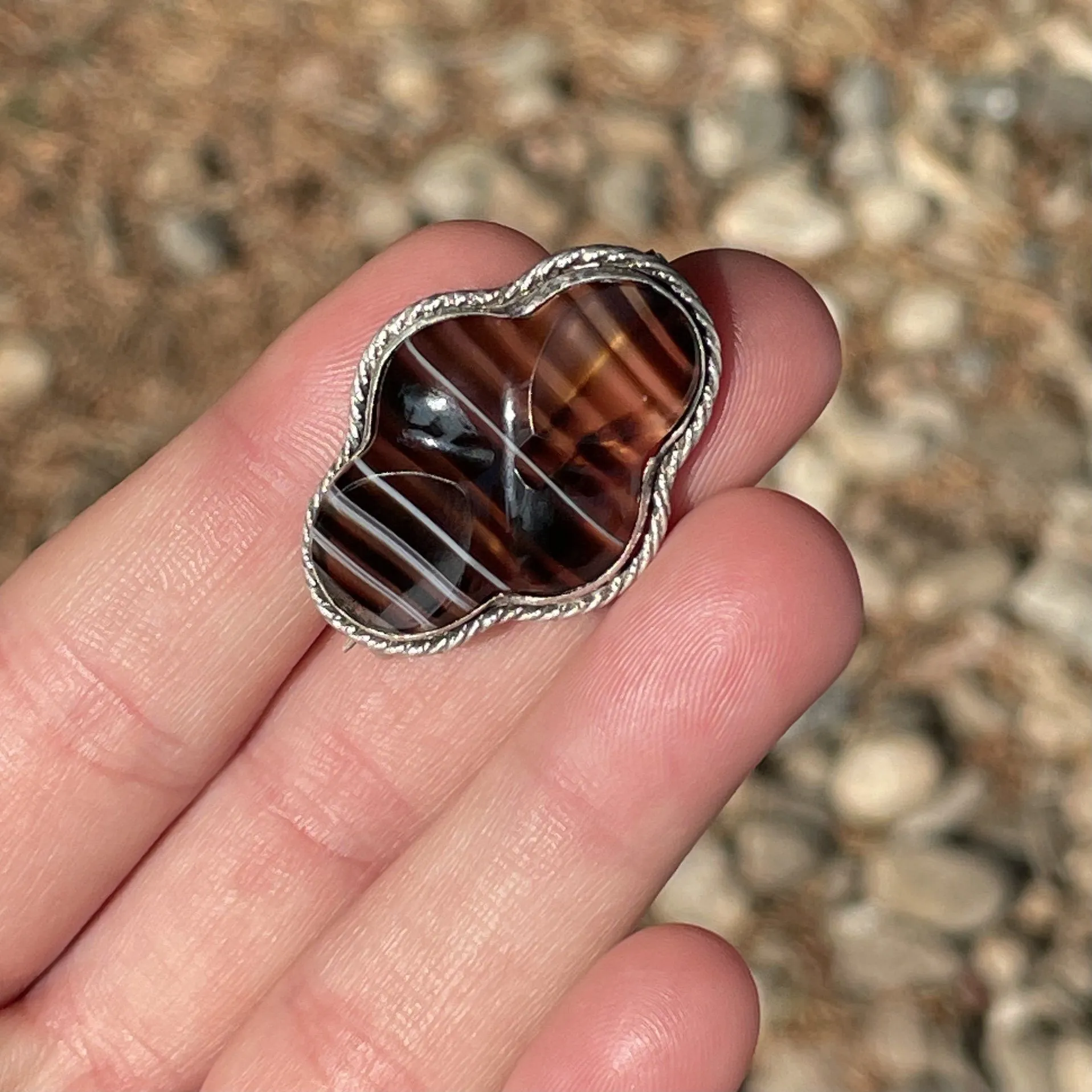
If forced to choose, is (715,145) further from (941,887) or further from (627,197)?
(941,887)

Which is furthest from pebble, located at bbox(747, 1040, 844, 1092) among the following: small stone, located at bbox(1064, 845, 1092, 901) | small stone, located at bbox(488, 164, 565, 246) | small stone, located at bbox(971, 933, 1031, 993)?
small stone, located at bbox(488, 164, 565, 246)

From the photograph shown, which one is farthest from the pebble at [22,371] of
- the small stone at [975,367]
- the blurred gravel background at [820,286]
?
the small stone at [975,367]

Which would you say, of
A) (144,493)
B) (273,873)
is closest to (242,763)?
(273,873)

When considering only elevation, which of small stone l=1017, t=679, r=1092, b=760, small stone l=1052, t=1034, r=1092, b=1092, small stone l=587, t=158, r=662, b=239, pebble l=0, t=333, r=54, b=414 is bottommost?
small stone l=1052, t=1034, r=1092, b=1092

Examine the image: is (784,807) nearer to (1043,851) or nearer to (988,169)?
(1043,851)

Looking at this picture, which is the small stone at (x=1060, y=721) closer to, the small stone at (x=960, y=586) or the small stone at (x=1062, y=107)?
the small stone at (x=960, y=586)

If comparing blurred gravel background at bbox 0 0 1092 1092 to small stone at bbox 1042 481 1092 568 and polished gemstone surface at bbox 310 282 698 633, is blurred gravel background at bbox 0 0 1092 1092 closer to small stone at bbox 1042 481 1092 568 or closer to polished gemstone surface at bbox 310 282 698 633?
small stone at bbox 1042 481 1092 568
